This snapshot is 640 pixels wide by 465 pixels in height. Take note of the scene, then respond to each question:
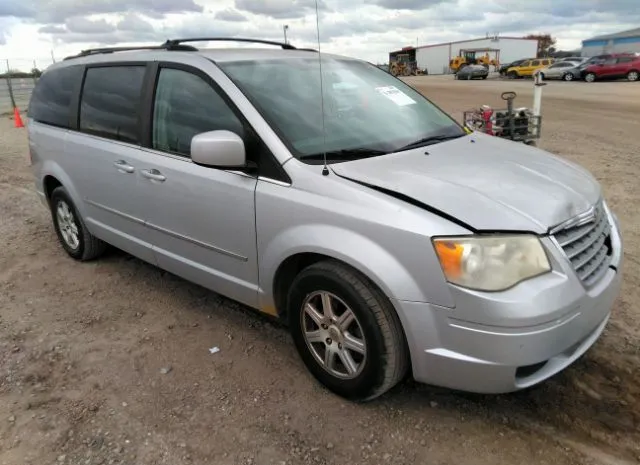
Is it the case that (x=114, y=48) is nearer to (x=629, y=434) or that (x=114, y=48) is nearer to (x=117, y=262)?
(x=117, y=262)

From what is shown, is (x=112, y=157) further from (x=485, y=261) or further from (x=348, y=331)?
(x=485, y=261)

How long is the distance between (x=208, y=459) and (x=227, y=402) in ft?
1.40

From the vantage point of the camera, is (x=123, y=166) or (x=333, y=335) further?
(x=123, y=166)

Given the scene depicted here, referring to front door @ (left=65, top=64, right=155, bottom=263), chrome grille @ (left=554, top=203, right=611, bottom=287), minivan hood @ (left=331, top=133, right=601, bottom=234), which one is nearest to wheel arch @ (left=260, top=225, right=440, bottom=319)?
minivan hood @ (left=331, top=133, right=601, bottom=234)

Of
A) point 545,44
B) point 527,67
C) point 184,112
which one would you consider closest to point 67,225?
point 184,112

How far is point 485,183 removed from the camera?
2.65 meters

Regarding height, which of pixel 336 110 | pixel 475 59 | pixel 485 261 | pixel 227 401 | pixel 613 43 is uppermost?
pixel 613 43

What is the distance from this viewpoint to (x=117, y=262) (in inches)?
195

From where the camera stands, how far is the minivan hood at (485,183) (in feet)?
7.89

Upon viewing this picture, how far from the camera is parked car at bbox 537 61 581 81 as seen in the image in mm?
35375

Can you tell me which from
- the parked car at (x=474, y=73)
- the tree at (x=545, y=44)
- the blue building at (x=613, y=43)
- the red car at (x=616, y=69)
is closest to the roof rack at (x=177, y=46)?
the red car at (x=616, y=69)

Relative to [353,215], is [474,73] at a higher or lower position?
lower

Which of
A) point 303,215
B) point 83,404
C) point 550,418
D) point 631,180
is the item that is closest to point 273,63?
point 303,215

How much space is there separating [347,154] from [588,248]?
128 centimetres
